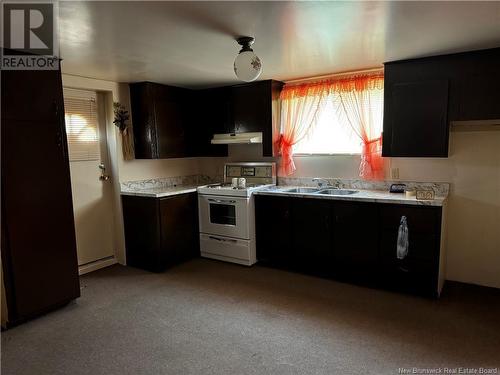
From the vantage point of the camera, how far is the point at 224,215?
4.18 m

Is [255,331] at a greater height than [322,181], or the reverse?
[322,181]

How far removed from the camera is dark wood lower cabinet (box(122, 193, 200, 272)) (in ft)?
12.8

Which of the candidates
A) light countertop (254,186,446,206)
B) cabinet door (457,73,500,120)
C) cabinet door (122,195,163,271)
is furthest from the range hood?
cabinet door (457,73,500,120)

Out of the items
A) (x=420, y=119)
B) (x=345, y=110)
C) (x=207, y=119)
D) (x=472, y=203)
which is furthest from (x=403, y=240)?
(x=207, y=119)

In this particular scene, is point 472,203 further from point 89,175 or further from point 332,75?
point 89,175

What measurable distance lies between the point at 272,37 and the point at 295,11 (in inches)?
19.6

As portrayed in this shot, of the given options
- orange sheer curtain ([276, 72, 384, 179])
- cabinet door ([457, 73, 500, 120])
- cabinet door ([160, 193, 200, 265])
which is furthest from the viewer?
cabinet door ([160, 193, 200, 265])

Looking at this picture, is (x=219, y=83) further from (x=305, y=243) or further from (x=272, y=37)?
(x=305, y=243)

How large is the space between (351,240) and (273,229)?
2.94 ft

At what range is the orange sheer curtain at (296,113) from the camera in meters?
4.04

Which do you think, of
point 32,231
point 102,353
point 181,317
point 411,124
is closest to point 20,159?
point 32,231

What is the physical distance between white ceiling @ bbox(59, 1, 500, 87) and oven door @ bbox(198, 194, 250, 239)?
147 cm

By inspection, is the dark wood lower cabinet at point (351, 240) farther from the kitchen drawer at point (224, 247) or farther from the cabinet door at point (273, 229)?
the kitchen drawer at point (224, 247)

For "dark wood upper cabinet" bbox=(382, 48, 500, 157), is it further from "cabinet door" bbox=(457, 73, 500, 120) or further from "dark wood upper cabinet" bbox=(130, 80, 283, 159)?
"dark wood upper cabinet" bbox=(130, 80, 283, 159)
